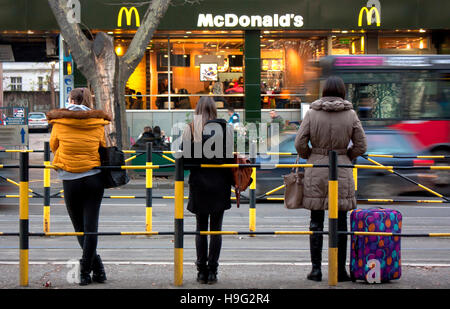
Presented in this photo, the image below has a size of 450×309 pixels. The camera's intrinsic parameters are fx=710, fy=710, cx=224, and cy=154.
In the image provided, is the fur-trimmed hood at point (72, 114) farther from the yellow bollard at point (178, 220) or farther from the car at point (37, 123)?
the car at point (37, 123)

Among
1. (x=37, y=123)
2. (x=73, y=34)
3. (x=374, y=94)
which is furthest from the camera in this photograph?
(x=37, y=123)

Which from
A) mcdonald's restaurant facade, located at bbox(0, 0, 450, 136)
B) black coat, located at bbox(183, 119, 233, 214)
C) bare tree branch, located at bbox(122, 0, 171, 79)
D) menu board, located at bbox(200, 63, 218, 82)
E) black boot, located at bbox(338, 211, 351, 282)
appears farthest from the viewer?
menu board, located at bbox(200, 63, 218, 82)

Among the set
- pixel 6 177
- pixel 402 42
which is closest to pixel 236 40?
pixel 402 42

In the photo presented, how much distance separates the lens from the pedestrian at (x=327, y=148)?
21.7 ft

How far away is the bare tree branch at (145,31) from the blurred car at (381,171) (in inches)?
243

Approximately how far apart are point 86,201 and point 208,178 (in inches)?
44.9

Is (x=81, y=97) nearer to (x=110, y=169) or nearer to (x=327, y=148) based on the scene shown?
(x=110, y=169)

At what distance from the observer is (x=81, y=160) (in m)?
6.46

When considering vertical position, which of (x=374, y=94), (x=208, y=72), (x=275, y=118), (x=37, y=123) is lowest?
(x=275, y=118)

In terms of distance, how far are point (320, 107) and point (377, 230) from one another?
1.26 metres

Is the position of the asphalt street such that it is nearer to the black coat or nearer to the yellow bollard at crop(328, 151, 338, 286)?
the yellow bollard at crop(328, 151, 338, 286)

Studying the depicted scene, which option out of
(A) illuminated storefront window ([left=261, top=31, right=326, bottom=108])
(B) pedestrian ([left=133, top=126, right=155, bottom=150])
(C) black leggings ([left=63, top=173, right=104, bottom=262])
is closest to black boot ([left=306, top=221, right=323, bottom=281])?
(C) black leggings ([left=63, top=173, right=104, bottom=262])

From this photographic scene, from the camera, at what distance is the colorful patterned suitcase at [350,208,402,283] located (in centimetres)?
662

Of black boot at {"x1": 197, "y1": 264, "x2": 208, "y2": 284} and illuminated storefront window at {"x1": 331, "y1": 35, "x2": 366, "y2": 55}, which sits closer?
black boot at {"x1": 197, "y1": 264, "x2": 208, "y2": 284}
